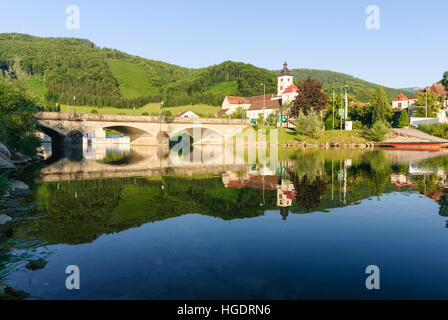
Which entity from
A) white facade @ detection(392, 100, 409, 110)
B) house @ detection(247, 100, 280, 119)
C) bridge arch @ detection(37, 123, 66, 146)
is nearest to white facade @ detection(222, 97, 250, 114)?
house @ detection(247, 100, 280, 119)

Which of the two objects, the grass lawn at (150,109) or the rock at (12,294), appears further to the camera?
the grass lawn at (150,109)

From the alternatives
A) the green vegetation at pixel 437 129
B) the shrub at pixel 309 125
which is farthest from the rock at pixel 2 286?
the green vegetation at pixel 437 129

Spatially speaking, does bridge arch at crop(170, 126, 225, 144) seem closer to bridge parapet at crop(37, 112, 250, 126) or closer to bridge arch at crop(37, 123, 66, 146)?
bridge parapet at crop(37, 112, 250, 126)

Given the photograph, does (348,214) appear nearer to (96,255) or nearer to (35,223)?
(96,255)

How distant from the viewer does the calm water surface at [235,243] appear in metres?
6.76

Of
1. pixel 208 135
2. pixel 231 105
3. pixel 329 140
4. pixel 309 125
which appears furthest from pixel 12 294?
pixel 231 105

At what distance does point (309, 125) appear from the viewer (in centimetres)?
7075

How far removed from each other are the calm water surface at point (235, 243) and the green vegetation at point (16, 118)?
20771 mm

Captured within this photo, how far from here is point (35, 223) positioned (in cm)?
1166

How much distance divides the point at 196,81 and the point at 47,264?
19520cm

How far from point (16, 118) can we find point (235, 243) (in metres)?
36.4

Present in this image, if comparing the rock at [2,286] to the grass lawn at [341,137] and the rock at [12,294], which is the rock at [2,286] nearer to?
the rock at [12,294]

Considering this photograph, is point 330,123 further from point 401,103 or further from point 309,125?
point 401,103

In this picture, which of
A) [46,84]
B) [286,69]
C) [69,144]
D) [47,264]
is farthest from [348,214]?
[46,84]
